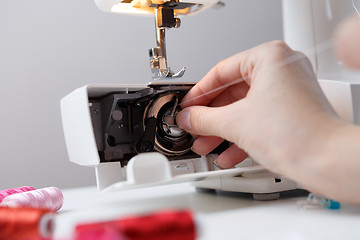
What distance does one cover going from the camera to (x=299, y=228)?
1.63 ft

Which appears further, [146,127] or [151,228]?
[146,127]

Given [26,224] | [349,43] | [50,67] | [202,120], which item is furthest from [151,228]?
[50,67]

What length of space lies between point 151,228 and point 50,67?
119 centimetres

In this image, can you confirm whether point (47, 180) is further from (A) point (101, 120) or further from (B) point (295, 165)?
(B) point (295, 165)

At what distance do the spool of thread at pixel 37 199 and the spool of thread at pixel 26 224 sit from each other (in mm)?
333

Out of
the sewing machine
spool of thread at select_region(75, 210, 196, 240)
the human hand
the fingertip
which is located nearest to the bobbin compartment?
the sewing machine

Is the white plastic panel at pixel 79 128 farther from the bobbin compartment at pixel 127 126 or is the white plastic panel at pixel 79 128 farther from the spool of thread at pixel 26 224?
the spool of thread at pixel 26 224

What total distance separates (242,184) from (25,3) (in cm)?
94

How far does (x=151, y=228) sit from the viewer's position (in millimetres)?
250

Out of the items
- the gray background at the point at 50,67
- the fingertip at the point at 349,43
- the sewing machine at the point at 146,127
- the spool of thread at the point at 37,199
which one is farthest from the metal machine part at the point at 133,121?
the gray background at the point at 50,67

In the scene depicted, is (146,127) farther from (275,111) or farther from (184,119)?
(275,111)

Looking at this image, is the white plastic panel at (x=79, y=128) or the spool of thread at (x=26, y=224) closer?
the spool of thread at (x=26, y=224)

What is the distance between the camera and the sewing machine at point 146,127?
2.46 ft

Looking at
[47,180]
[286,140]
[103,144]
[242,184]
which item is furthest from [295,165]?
[47,180]
